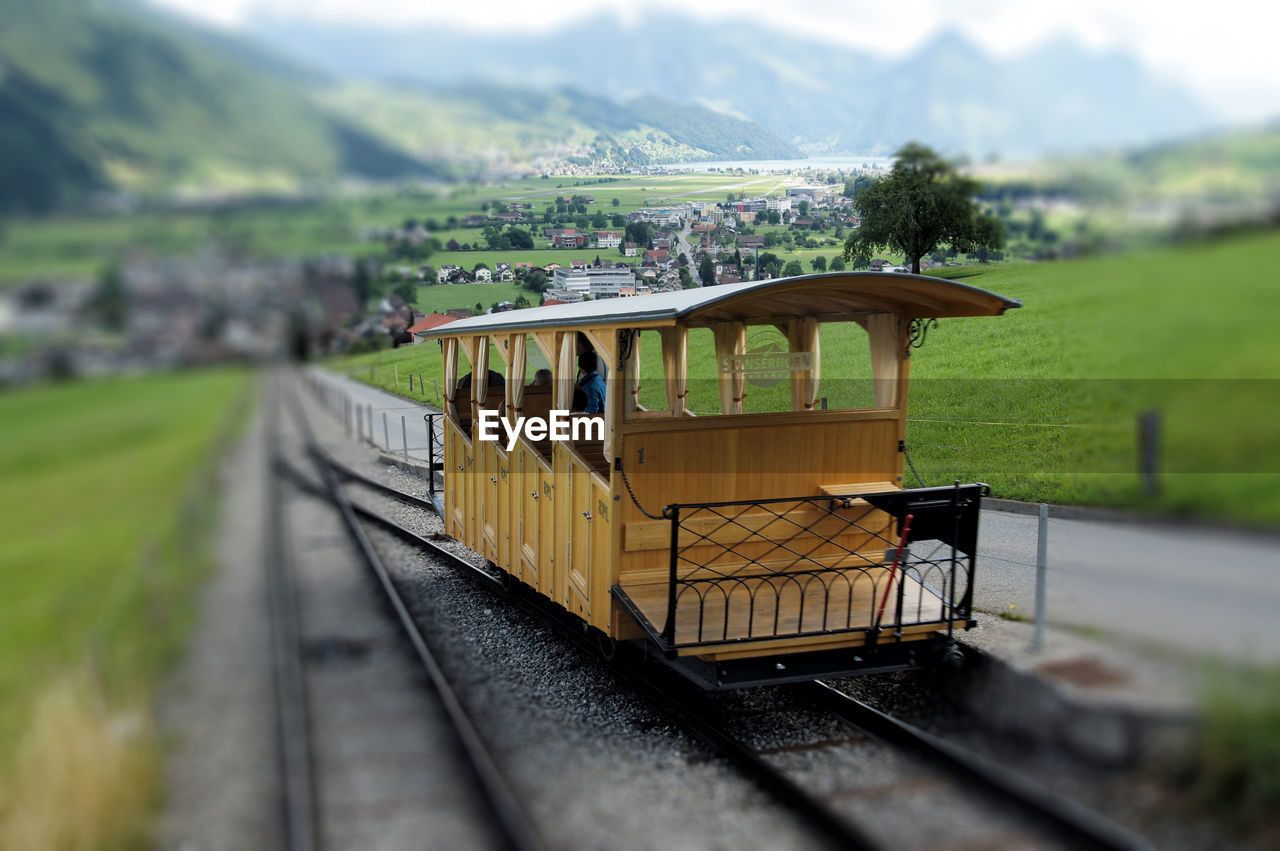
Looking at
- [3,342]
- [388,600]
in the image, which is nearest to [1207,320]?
[3,342]

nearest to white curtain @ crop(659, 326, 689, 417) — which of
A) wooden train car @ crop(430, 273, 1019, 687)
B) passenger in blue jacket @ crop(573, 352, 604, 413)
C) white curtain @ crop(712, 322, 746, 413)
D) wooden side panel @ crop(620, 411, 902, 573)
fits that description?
wooden train car @ crop(430, 273, 1019, 687)

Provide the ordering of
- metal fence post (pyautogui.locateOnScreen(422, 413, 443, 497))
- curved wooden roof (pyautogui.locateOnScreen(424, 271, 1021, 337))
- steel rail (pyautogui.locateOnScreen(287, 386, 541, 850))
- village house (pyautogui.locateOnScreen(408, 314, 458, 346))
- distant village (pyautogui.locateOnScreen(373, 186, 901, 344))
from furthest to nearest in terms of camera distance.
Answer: distant village (pyautogui.locateOnScreen(373, 186, 901, 344)) < metal fence post (pyautogui.locateOnScreen(422, 413, 443, 497)) < village house (pyautogui.locateOnScreen(408, 314, 458, 346)) < curved wooden roof (pyautogui.locateOnScreen(424, 271, 1021, 337)) < steel rail (pyautogui.locateOnScreen(287, 386, 541, 850))

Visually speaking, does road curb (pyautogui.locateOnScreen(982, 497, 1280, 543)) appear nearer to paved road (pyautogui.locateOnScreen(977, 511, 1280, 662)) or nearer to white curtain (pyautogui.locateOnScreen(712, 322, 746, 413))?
paved road (pyautogui.locateOnScreen(977, 511, 1280, 662))

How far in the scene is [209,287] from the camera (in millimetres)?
1968

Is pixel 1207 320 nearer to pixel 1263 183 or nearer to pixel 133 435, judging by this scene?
pixel 1263 183

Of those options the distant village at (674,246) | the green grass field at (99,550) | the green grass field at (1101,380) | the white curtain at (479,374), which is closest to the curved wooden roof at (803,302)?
the green grass field at (1101,380)

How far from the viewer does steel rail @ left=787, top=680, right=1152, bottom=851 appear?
13.4 ft

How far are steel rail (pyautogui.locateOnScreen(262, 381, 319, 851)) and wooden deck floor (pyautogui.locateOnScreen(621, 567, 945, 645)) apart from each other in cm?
246

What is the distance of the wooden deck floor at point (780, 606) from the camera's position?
220 inches

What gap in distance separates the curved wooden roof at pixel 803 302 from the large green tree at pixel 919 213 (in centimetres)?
649

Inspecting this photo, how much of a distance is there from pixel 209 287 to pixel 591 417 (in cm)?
583

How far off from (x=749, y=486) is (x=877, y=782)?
2459 mm

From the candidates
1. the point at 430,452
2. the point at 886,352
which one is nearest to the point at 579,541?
the point at 886,352

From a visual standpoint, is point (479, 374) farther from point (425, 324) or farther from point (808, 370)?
point (808, 370)
